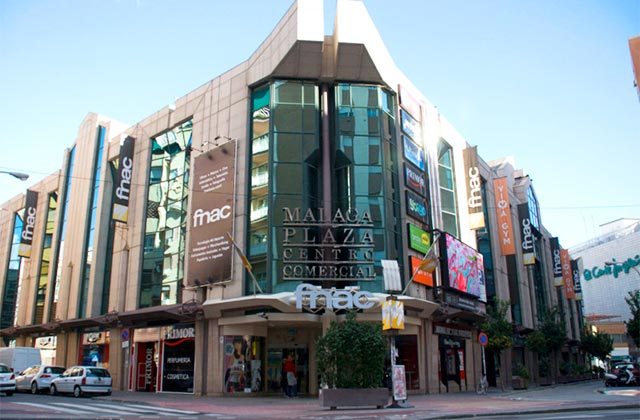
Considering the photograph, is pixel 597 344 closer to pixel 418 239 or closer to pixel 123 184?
pixel 418 239

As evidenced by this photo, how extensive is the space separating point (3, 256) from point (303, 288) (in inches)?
1647

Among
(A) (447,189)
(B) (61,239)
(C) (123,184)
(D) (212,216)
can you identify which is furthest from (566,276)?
(B) (61,239)

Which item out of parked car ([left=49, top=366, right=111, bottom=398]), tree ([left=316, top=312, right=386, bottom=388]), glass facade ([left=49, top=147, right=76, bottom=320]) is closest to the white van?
parked car ([left=49, top=366, right=111, bottom=398])

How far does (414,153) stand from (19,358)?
2638 cm

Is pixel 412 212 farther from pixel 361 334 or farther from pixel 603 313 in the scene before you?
pixel 603 313

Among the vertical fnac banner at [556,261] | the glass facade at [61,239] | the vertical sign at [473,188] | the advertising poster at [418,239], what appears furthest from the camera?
the vertical fnac banner at [556,261]

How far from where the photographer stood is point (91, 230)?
137 ft

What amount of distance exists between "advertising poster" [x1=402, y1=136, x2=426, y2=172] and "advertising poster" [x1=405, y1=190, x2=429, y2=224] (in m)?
2.21

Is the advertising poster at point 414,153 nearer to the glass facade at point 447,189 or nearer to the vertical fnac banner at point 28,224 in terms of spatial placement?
the glass facade at point 447,189

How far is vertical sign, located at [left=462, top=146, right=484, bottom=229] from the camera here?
39.6m

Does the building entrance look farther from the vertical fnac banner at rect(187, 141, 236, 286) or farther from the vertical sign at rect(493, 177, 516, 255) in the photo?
the vertical sign at rect(493, 177, 516, 255)

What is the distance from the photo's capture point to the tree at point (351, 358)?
66.8 feet

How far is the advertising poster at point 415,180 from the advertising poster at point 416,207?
0.42 metres

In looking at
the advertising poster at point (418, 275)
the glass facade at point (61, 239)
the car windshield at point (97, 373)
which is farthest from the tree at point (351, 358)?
the glass facade at point (61, 239)
